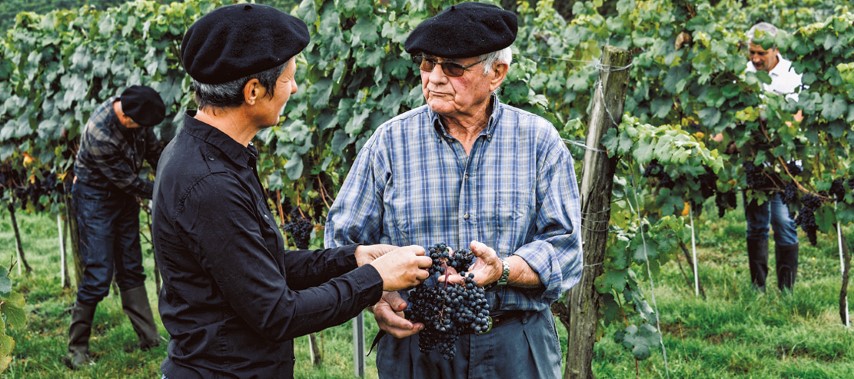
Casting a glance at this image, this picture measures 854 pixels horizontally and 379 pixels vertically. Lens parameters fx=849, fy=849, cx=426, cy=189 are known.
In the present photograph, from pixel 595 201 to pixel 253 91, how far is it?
1858 millimetres

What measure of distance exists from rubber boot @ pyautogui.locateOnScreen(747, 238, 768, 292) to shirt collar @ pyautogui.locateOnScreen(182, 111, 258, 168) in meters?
5.02

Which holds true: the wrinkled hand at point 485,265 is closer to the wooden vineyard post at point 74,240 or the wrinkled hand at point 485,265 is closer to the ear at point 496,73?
the ear at point 496,73

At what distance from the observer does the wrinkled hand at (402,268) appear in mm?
2213

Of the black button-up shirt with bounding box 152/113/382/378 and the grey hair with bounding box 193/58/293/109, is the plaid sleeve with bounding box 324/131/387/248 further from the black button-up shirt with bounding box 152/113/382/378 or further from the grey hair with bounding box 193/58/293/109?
the grey hair with bounding box 193/58/293/109

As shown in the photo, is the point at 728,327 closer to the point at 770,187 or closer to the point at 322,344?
the point at 770,187

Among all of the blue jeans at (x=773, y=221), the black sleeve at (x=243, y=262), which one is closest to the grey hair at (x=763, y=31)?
the blue jeans at (x=773, y=221)

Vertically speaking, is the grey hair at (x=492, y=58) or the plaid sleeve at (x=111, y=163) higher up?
the grey hair at (x=492, y=58)

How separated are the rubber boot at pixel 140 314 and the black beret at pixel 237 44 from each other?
406 centimetres

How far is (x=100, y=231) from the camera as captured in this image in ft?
18.1

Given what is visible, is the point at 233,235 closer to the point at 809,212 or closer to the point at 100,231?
the point at 100,231

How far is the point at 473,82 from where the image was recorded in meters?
2.52

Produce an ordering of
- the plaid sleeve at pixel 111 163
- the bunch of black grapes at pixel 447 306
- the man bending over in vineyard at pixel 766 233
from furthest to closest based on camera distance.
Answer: the man bending over in vineyard at pixel 766 233 → the plaid sleeve at pixel 111 163 → the bunch of black grapes at pixel 447 306

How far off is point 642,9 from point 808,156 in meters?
1.41

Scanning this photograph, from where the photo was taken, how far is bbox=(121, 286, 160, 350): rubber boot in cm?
577
